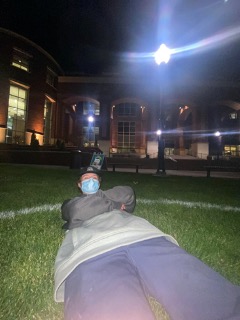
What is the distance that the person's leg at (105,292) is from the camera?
5.78ft

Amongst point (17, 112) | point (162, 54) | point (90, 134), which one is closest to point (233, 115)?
point (90, 134)

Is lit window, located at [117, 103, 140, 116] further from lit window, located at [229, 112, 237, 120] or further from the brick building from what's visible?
lit window, located at [229, 112, 237, 120]

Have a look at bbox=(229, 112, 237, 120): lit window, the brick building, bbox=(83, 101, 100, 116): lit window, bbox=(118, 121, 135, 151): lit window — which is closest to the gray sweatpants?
the brick building

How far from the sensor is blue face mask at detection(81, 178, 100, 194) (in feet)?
11.8

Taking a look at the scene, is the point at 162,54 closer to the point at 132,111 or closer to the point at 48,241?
the point at 48,241

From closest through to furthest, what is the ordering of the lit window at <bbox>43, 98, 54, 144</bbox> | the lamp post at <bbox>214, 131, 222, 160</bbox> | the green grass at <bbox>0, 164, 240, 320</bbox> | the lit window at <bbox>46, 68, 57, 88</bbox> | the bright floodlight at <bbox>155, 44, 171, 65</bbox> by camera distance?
the green grass at <bbox>0, 164, 240, 320</bbox> < the bright floodlight at <bbox>155, 44, 171, 65</bbox> < the lit window at <bbox>43, 98, 54, 144</bbox> < the lit window at <bbox>46, 68, 57, 88</bbox> < the lamp post at <bbox>214, 131, 222, 160</bbox>

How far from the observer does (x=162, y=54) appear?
14836mm

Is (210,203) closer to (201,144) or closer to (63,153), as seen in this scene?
(63,153)

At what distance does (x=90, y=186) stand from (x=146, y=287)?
156 cm

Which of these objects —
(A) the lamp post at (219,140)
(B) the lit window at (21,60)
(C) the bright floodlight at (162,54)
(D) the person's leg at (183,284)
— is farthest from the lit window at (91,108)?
(D) the person's leg at (183,284)

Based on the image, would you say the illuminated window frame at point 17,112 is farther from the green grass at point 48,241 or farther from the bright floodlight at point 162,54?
the green grass at point 48,241

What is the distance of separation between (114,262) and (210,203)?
587cm

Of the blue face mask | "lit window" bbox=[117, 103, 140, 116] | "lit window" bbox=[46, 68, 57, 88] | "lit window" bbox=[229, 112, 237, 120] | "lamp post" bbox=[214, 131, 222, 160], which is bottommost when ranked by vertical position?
the blue face mask

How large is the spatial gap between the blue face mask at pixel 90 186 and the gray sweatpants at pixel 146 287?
1.27 meters
